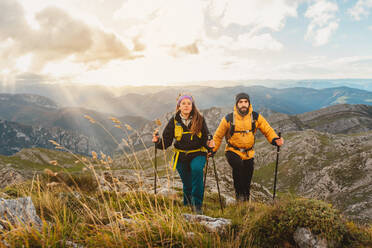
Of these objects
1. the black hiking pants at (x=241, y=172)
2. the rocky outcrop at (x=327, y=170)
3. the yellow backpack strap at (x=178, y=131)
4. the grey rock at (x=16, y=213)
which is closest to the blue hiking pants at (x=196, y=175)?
the yellow backpack strap at (x=178, y=131)

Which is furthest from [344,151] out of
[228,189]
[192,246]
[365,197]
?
[192,246]

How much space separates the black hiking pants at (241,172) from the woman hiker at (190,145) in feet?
5.08

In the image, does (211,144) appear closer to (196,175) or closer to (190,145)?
(190,145)

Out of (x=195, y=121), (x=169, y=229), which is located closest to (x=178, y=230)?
(x=169, y=229)

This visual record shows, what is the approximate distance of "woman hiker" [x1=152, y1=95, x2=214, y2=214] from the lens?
241 inches

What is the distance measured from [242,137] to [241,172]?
54.2 inches

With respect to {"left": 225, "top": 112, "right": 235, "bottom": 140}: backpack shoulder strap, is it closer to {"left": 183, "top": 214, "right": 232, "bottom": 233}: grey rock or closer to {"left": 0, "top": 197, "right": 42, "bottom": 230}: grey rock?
{"left": 183, "top": 214, "right": 232, "bottom": 233}: grey rock

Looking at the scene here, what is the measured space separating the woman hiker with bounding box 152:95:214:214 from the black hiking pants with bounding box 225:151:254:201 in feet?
5.08

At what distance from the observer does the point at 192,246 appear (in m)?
2.90

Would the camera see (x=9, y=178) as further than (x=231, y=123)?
Yes

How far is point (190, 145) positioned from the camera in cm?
627

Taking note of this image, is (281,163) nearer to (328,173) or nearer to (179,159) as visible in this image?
(328,173)

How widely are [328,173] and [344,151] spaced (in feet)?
73.2

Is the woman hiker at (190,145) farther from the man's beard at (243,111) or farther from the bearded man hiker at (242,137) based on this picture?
the man's beard at (243,111)
